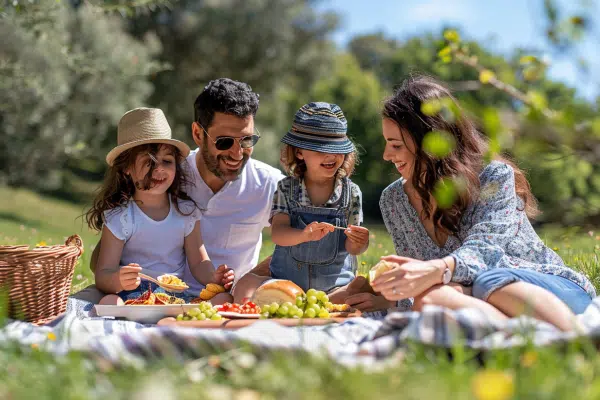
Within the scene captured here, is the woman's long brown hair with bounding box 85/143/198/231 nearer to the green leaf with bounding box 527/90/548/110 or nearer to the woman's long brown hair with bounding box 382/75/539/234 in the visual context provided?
the woman's long brown hair with bounding box 382/75/539/234

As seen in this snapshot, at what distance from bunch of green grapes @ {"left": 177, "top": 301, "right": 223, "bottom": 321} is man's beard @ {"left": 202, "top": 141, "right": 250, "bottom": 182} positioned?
1.57m

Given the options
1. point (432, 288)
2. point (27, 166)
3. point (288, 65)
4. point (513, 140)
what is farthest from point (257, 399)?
point (288, 65)

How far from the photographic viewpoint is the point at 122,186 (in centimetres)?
493

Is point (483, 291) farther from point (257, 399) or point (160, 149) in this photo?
point (160, 149)

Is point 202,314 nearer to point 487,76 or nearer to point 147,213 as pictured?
point 147,213

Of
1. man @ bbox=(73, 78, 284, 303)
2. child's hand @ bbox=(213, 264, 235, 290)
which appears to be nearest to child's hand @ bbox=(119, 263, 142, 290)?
child's hand @ bbox=(213, 264, 235, 290)

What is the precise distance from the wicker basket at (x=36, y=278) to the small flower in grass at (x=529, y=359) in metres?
2.79

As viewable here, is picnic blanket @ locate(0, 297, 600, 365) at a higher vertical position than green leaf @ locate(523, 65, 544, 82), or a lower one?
lower

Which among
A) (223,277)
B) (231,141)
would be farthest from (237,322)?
(231,141)

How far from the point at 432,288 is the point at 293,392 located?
1.71 m

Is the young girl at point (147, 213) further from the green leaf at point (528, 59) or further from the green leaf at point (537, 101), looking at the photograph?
the green leaf at point (537, 101)

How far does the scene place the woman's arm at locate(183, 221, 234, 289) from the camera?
15.4 ft

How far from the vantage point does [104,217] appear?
475 centimetres

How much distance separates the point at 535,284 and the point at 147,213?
2649mm
